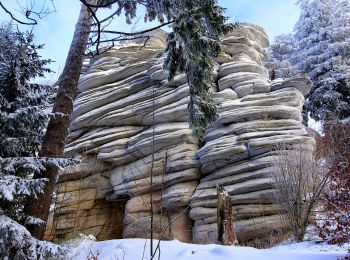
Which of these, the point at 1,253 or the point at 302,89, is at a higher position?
the point at 302,89

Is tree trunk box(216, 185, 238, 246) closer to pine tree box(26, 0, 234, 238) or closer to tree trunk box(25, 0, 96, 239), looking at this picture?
pine tree box(26, 0, 234, 238)

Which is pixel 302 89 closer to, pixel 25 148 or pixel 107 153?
pixel 107 153

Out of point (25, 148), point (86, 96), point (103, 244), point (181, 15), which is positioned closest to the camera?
point (181, 15)

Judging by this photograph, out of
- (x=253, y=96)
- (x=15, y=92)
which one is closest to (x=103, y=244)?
(x=15, y=92)

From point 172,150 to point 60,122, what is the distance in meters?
8.90

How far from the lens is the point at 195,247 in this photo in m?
6.61

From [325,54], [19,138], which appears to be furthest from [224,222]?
[325,54]

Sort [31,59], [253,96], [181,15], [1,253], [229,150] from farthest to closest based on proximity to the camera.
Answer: [253,96] < [229,150] < [31,59] < [181,15] < [1,253]

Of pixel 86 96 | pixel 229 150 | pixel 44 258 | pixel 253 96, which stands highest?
pixel 86 96

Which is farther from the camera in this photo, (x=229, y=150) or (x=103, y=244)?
(x=229, y=150)

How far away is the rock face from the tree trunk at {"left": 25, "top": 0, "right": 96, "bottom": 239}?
20.8ft

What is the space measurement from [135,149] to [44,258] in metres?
10.5

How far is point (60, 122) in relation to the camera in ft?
19.5

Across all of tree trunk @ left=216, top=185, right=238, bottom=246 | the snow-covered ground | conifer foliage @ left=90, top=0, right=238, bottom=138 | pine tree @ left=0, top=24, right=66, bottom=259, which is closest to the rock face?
tree trunk @ left=216, top=185, right=238, bottom=246
